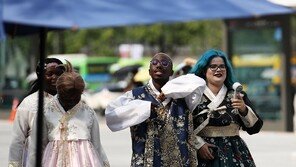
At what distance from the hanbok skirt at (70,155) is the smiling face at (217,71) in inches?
41.3

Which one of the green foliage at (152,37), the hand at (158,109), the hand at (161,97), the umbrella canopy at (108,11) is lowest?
the hand at (158,109)

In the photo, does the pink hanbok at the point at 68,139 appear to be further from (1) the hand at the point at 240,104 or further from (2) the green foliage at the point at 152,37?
(2) the green foliage at the point at 152,37

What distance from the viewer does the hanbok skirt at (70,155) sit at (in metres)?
6.06

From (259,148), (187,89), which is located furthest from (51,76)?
Result: (259,148)

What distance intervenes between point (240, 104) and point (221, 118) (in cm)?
18

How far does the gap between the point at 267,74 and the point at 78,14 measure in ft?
58.5

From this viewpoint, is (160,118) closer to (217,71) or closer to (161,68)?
(161,68)

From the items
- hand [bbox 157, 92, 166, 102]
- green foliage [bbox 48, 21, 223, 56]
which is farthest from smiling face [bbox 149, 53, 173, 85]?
green foliage [bbox 48, 21, 223, 56]

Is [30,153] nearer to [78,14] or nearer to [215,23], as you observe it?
[78,14]

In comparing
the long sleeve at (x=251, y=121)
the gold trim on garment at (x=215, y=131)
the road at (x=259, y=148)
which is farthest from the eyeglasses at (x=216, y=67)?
the road at (x=259, y=148)

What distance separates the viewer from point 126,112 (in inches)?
241

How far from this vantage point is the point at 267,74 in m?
22.2

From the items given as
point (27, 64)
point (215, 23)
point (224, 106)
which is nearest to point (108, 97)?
point (27, 64)

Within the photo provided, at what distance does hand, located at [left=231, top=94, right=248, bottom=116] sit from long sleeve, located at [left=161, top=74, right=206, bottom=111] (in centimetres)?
31
